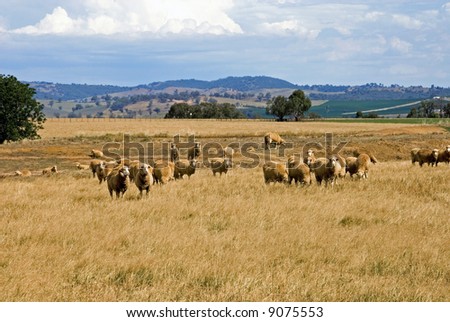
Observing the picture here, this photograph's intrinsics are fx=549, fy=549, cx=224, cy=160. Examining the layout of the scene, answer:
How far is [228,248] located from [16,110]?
59.4 meters

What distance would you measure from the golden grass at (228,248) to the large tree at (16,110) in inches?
1964

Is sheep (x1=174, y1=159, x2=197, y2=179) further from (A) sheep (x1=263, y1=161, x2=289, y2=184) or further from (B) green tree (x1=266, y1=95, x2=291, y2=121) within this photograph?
(B) green tree (x1=266, y1=95, x2=291, y2=121)

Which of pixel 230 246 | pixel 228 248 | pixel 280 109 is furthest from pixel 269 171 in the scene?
pixel 280 109

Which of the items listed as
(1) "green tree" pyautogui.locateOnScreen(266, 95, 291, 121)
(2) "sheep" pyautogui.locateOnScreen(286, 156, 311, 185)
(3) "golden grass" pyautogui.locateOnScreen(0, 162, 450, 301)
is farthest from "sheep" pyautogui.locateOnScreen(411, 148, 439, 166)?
(1) "green tree" pyautogui.locateOnScreen(266, 95, 291, 121)

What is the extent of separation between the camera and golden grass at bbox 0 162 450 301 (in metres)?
7.83

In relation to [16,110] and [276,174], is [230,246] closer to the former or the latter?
[276,174]

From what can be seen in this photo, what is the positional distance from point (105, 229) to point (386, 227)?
20.0 feet

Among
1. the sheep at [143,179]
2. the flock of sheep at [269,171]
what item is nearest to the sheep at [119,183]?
the flock of sheep at [269,171]

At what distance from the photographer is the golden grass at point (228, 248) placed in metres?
7.83

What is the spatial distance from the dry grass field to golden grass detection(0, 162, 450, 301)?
28 mm

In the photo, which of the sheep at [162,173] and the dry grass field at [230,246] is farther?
the sheep at [162,173]

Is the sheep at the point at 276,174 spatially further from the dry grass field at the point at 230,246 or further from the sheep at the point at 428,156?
the sheep at the point at 428,156

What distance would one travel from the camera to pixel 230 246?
10281 millimetres

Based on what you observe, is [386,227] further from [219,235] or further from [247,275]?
[247,275]
